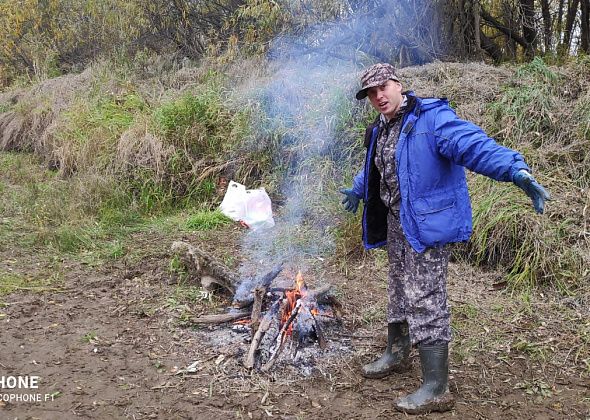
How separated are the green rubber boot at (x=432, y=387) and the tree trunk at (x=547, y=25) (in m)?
6.50

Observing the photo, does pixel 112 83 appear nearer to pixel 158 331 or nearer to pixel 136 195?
pixel 136 195

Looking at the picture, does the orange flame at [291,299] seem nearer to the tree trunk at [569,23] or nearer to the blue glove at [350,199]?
the blue glove at [350,199]

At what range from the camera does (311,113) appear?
23.7ft

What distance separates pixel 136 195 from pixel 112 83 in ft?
12.6

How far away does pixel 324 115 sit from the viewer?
7.06 meters

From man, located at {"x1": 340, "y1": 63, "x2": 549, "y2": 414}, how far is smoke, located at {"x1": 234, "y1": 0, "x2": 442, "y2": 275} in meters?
2.20

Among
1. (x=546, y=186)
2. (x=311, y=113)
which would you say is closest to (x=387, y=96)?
(x=546, y=186)

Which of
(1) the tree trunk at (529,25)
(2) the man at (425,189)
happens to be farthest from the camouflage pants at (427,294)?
(1) the tree trunk at (529,25)

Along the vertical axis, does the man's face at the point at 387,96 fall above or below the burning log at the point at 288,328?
above

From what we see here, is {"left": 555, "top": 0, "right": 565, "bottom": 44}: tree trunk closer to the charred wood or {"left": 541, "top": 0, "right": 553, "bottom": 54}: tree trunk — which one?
{"left": 541, "top": 0, "right": 553, "bottom": 54}: tree trunk

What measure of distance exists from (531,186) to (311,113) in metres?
4.97

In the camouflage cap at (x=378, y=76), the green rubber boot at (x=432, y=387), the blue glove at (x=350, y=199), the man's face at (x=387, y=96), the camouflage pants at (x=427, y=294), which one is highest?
the camouflage cap at (x=378, y=76)

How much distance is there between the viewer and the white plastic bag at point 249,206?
250 inches

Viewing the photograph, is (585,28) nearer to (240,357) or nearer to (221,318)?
(221,318)
